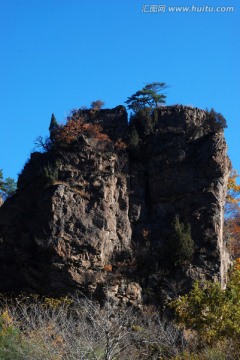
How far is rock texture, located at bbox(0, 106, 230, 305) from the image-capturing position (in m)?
24.8

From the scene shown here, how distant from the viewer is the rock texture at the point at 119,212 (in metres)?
24.8

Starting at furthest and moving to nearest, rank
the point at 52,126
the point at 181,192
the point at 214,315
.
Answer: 1. the point at 52,126
2. the point at 181,192
3. the point at 214,315

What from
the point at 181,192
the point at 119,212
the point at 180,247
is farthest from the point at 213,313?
the point at 119,212

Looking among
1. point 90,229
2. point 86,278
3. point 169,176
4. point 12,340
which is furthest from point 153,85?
point 12,340

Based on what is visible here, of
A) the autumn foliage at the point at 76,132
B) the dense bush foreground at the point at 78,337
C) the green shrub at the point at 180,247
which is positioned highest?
the autumn foliage at the point at 76,132

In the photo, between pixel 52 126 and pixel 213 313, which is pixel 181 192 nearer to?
pixel 52 126

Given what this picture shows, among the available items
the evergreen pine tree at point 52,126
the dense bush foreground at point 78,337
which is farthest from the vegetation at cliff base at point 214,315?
the evergreen pine tree at point 52,126

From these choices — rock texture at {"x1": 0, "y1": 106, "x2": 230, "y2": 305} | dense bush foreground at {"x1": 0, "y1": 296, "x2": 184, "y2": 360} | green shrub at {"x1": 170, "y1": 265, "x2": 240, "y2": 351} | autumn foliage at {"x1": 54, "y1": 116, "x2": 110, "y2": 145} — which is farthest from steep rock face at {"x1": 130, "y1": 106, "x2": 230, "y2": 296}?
green shrub at {"x1": 170, "y1": 265, "x2": 240, "y2": 351}

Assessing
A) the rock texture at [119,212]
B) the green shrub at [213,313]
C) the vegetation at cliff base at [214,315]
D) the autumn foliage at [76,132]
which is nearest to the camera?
the vegetation at cliff base at [214,315]

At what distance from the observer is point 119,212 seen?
91.2 feet

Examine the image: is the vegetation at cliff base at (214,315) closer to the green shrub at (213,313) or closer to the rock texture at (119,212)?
the green shrub at (213,313)

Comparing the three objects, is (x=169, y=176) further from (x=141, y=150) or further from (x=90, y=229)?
(x=90, y=229)

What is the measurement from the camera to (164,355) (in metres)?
19.4

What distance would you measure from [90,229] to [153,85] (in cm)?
1136
